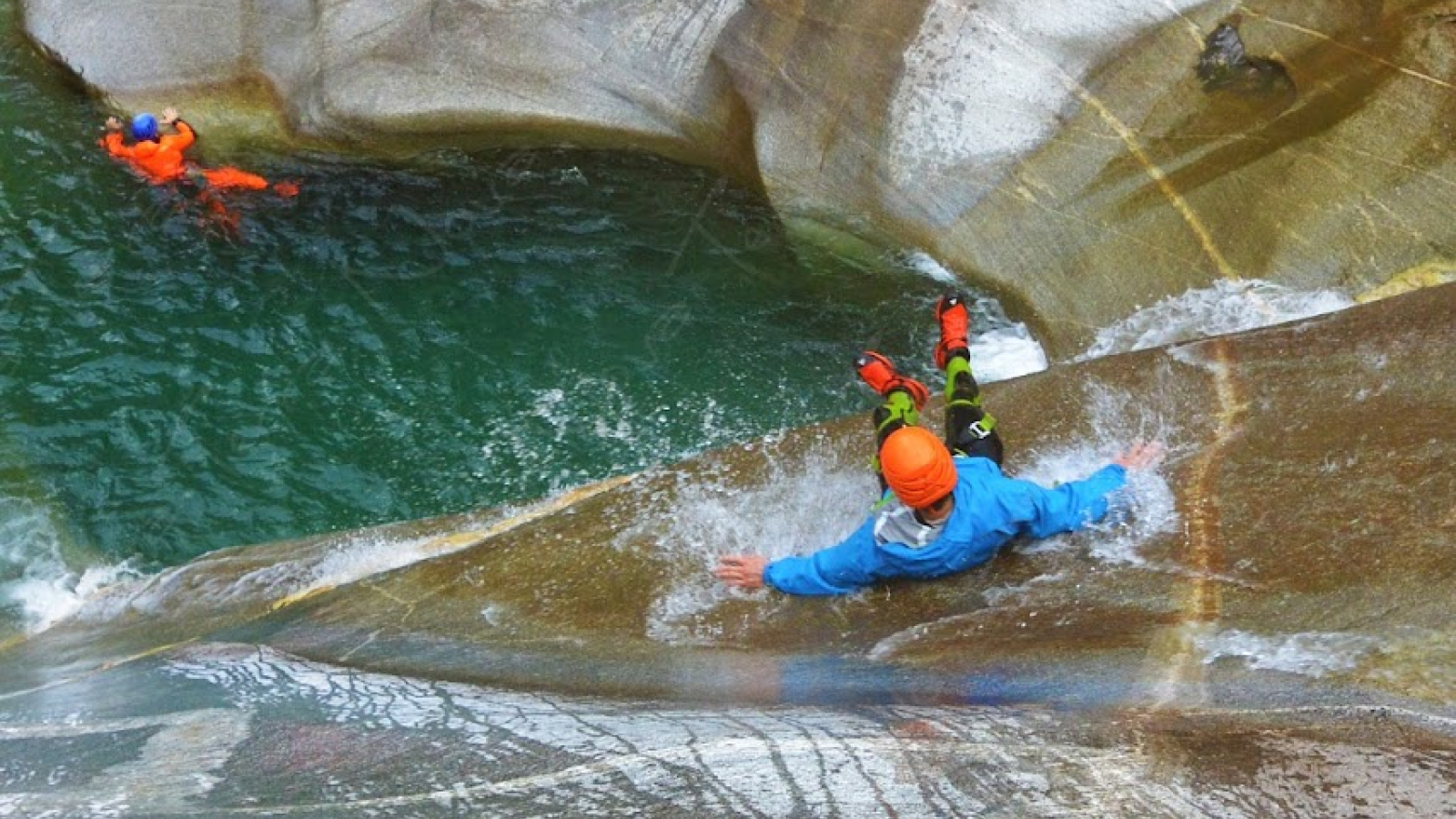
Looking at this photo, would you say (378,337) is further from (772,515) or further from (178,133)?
(772,515)

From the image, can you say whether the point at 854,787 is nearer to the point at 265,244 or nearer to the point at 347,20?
the point at 265,244

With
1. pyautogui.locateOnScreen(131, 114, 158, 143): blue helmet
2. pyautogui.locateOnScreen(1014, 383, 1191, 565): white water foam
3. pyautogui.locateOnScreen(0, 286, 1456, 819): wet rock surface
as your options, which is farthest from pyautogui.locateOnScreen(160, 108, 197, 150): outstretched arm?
pyautogui.locateOnScreen(1014, 383, 1191, 565): white water foam

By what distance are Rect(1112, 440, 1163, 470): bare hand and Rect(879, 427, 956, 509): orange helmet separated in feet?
3.58

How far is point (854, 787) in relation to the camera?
143 inches

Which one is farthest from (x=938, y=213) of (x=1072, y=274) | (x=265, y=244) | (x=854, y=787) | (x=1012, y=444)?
(x=854, y=787)

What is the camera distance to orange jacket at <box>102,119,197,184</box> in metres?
10.7

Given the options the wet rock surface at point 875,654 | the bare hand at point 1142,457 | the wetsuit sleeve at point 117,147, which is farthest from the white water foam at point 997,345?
the wetsuit sleeve at point 117,147

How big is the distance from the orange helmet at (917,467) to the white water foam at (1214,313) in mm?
3296

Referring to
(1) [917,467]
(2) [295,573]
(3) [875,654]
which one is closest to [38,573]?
(2) [295,573]

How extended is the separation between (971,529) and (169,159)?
837 centimetres

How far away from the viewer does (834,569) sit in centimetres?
541

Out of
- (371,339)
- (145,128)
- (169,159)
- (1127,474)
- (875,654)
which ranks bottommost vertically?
(875,654)

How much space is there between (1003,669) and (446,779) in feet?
6.64

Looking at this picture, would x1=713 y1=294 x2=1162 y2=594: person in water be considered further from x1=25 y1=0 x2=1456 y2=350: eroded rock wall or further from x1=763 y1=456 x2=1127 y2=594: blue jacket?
x1=25 y1=0 x2=1456 y2=350: eroded rock wall
